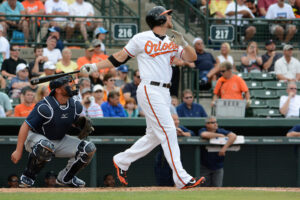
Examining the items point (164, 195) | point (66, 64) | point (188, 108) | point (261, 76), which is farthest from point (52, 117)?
point (261, 76)

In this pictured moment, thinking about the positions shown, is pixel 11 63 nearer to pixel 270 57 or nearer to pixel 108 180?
pixel 108 180

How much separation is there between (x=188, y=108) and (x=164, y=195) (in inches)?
148

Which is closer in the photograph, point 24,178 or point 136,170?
point 24,178

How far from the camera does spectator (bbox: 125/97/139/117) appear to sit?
1046 centimetres

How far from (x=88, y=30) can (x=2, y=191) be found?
6517 mm

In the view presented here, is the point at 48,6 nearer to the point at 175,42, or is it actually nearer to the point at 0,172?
the point at 0,172

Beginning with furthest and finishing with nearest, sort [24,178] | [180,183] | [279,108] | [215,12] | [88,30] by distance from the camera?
[215,12] < [88,30] < [279,108] < [24,178] < [180,183]

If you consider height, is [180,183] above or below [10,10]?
below

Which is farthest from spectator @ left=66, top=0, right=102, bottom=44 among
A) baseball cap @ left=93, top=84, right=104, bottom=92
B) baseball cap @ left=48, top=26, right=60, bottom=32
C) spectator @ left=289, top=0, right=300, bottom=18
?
spectator @ left=289, top=0, right=300, bottom=18

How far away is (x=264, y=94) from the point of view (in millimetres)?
12047

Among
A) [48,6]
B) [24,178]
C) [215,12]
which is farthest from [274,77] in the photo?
[24,178]

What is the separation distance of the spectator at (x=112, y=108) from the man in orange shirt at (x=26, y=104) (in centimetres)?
108

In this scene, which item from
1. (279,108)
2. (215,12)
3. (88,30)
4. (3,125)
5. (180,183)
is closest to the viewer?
(180,183)

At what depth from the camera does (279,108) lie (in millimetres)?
11406
